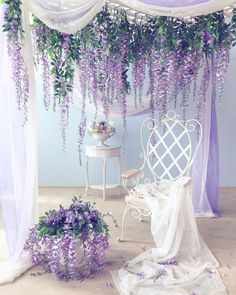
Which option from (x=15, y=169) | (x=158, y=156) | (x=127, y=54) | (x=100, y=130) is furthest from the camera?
(x=100, y=130)

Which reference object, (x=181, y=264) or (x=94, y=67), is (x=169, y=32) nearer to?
(x=94, y=67)

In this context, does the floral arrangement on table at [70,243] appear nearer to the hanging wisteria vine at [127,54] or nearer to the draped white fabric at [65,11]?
the hanging wisteria vine at [127,54]

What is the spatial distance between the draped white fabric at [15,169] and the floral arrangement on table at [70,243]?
109 mm

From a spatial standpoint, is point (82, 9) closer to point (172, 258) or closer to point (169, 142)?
point (172, 258)

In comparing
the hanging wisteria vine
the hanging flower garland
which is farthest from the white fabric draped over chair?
the hanging flower garland

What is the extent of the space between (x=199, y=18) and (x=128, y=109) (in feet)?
3.90

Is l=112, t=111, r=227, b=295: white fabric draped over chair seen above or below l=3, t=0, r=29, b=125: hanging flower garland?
below

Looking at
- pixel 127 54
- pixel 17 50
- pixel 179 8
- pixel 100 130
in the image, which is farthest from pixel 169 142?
pixel 17 50

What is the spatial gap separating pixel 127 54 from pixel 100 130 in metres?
1.36

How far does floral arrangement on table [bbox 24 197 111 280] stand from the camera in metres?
2.67

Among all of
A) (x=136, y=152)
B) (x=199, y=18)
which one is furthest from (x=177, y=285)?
(x=136, y=152)

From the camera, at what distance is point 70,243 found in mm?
2660

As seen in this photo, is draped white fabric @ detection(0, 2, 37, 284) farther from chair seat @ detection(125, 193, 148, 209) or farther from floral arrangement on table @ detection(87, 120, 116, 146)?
floral arrangement on table @ detection(87, 120, 116, 146)

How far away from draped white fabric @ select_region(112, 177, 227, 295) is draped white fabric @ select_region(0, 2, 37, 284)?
0.74m
